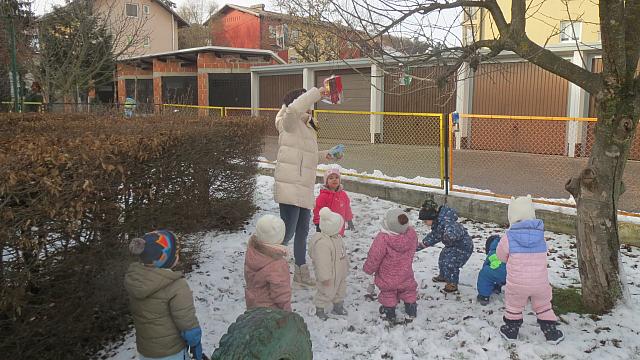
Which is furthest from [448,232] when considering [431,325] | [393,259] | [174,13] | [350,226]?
[174,13]

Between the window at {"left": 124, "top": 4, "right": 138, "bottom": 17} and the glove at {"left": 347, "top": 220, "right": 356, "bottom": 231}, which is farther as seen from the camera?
the window at {"left": 124, "top": 4, "right": 138, "bottom": 17}

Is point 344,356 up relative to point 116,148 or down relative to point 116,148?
down

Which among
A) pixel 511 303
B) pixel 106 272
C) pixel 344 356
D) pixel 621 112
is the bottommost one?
pixel 344 356

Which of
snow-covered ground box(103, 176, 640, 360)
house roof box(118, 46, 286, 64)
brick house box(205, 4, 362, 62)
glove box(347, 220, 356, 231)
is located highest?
brick house box(205, 4, 362, 62)

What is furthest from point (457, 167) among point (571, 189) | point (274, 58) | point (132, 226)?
point (274, 58)

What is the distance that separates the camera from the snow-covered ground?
11.8 ft

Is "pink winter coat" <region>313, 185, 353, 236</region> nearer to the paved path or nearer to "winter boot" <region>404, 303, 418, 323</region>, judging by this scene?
"winter boot" <region>404, 303, 418, 323</region>

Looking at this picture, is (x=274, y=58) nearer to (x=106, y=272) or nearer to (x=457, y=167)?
(x=457, y=167)

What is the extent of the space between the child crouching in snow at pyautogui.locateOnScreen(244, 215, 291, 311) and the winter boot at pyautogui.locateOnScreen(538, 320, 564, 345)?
1.80m

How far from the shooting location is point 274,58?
23469 mm

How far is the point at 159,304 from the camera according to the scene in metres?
2.84

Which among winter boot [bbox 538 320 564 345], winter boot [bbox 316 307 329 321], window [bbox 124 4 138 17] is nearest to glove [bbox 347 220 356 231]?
winter boot [bbox 316 307 329 321]

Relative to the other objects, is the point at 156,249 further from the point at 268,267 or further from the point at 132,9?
the point at 132,9

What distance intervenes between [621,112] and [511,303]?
162cm
